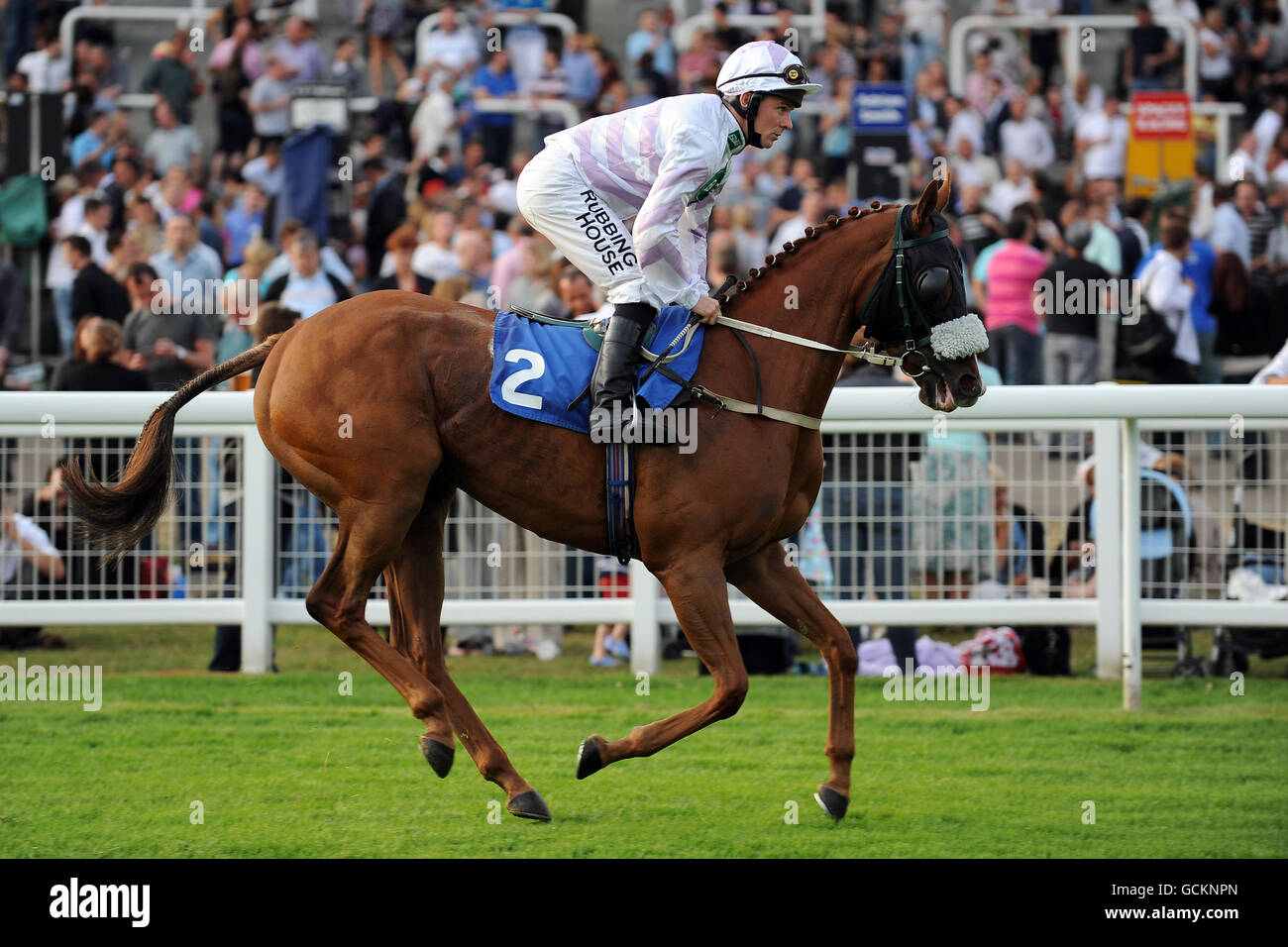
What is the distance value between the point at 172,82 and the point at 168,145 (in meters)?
0.68

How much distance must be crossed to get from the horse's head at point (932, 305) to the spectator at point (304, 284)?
5.73m

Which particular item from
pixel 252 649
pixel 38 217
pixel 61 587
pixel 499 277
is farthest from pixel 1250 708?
pixel 38 217

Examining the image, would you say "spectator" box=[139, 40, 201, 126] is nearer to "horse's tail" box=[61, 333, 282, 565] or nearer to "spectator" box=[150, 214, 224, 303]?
"spectator" box=[150, 214, 224, 303]

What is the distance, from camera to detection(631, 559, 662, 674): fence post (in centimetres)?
723

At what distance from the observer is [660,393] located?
16.1 ft

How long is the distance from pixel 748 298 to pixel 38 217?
8.29 metres

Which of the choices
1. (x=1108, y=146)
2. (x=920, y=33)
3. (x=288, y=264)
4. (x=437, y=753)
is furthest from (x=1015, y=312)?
(x=437, y=753)

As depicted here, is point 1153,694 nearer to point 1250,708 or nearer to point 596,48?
point 1250,708

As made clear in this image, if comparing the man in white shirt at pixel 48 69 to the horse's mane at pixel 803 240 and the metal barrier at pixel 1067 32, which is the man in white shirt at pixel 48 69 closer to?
the metal barrier at pixel 1067 32

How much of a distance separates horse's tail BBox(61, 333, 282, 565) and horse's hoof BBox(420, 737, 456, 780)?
1.19 meters

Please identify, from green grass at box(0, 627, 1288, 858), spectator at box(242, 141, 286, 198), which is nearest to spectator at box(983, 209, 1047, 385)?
green grass at box(0, 627, 1288, 858)

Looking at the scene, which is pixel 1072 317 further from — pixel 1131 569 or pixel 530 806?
pixel 530 806

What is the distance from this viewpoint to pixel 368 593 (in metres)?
5.09
